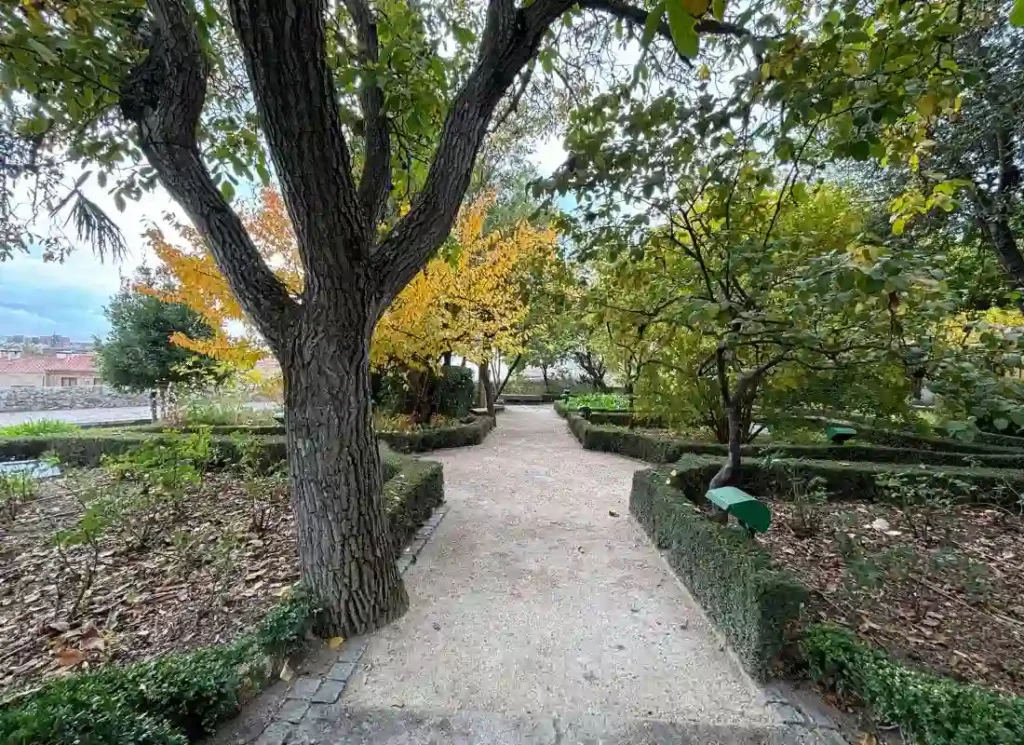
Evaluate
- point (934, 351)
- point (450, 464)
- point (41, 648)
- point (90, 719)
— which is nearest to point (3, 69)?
point (90, 719)

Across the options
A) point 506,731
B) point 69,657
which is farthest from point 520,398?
point 506,731

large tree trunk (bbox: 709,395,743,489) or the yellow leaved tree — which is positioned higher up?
the yellow leaved tree

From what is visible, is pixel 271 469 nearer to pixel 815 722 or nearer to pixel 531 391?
pixel 815 722

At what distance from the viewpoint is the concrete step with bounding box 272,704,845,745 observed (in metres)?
2.00

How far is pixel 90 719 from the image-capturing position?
4.97 ft

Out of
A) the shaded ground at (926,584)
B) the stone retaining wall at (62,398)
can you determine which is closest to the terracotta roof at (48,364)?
the stone retaining wall at (62,398)

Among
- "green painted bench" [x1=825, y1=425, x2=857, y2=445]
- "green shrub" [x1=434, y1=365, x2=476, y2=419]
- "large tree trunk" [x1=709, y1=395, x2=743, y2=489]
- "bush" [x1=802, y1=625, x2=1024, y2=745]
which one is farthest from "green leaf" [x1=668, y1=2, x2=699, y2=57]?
"green shrub" [x1=434, y1=365, x2=476, y2=419]

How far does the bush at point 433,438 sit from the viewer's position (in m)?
8.73

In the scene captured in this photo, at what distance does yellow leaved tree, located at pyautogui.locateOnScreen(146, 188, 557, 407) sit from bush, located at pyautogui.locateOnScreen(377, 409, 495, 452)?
1.32 m

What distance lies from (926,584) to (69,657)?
5007 mm

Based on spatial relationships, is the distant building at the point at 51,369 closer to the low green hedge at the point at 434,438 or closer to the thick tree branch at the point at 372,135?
the low green hedge at the point at 434,438

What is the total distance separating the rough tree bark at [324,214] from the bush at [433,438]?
5847 mm

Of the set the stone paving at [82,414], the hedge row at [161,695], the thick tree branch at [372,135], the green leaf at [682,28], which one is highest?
the thick tree branch at [372,135]

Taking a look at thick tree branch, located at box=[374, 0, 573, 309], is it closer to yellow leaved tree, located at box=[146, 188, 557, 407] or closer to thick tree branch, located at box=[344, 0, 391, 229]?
thick tree branch, located at box=[344, 0, 391, 229]
